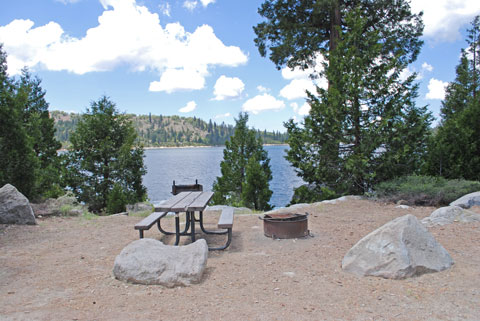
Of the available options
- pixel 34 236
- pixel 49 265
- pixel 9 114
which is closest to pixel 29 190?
pixel 9 114

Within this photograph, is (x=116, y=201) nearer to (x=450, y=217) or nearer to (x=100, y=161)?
(x=100, y=161)

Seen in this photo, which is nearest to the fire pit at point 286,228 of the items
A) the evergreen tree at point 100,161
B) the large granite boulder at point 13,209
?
the large granite boulder at point 13,209

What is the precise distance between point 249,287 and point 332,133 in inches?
286

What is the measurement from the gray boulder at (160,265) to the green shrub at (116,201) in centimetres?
708

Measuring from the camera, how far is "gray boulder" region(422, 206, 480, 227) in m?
6.62

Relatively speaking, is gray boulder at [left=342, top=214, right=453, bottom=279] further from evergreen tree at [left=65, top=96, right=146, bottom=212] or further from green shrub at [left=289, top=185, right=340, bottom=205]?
evergreen tree at [left=65, top=96, right=146, bottom=212]

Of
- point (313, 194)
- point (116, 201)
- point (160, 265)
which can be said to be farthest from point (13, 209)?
point (313, 194)

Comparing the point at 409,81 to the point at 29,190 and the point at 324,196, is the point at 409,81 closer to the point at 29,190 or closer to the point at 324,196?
the point at 324,196

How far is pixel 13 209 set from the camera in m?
7.58

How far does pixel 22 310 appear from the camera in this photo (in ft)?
11.3

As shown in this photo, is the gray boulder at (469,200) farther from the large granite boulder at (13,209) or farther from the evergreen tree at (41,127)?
the evergreen tree at (41,127)

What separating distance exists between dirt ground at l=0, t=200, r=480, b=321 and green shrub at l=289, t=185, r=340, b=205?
170 inches

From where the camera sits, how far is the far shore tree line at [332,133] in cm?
979

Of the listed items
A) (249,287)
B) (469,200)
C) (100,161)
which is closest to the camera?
(249,287)
